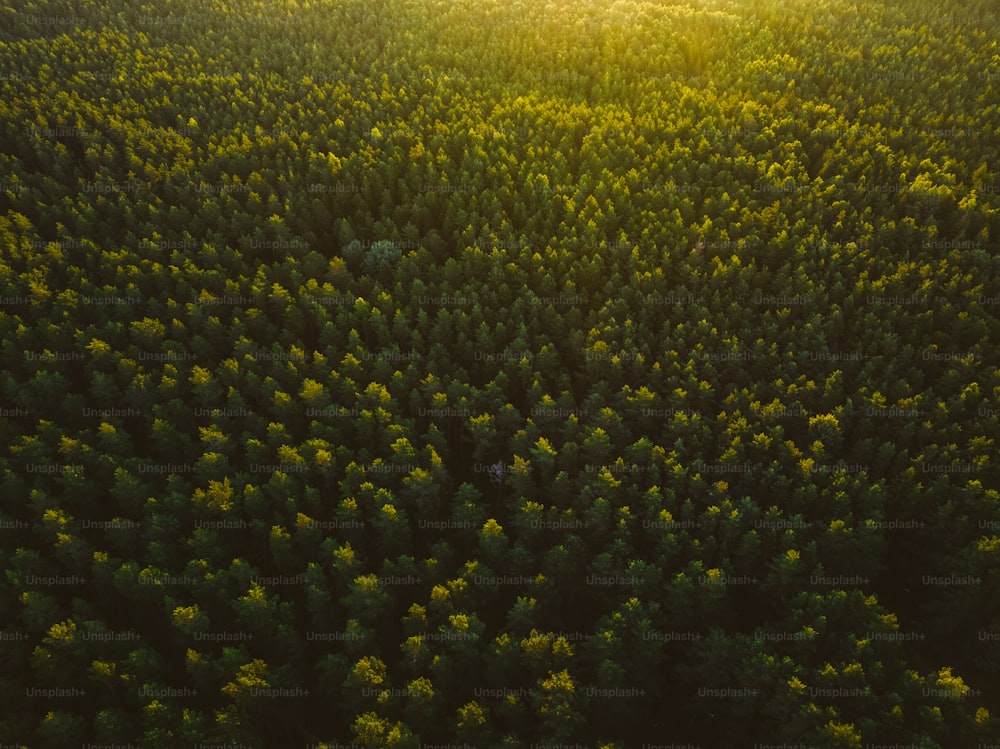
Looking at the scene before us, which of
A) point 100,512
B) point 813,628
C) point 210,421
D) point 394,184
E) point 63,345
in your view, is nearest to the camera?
point 813,628

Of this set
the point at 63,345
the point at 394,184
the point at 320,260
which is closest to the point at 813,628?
the point at 320,260

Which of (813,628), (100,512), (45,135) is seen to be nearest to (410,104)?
(45,135)

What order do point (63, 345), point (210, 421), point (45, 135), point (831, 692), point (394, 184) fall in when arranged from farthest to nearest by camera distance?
point (45, 135) → point (394, 184) → point (63, 345) → point (210, 421) → point (831, 692)

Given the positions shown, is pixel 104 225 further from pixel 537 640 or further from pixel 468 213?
pixel 537 640

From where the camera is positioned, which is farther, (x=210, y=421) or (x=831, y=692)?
(x=210, y=421)

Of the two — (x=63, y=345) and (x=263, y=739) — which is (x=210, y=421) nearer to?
(x=63, y=345)

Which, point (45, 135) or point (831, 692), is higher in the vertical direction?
point (45, 135)

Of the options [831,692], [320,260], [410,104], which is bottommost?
[831,692]
